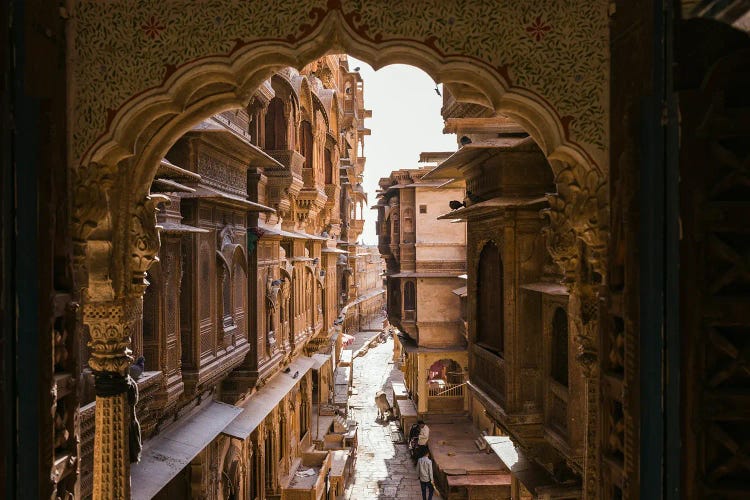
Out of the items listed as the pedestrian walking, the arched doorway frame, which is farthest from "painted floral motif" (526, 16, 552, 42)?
the pedestrian walking

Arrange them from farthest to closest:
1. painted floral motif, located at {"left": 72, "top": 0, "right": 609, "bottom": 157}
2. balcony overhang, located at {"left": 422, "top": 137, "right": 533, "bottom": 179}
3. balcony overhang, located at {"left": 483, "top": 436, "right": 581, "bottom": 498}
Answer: balcony overhang, located at {"left": 422, "top": 137, "right": 533, "bottom": 179}, balcony overhang, located at {"left": 483, "top": 436, "right": 581, "bottom": 498}, painted floral motif, located at {"left": 72, "top": 0, "right": 609, "bottom": 157}

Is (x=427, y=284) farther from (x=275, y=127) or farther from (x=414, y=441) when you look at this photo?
(x=275, y=127)

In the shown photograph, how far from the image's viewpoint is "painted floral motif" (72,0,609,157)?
303 cm

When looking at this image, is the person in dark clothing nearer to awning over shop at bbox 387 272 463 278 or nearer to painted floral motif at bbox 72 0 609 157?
awning over shop at bbox 387 272 463 278

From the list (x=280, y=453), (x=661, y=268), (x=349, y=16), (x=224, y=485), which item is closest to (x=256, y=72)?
(x=349, y=16)

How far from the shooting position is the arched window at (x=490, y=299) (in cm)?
848

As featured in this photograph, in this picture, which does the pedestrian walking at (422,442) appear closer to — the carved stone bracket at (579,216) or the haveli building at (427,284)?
the haveli building at (427,284)

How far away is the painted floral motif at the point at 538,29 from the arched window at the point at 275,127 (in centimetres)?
880

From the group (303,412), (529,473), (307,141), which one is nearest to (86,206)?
(529,473)

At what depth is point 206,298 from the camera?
7.24 metres

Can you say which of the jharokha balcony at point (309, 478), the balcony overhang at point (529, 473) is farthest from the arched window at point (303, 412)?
the balcony overhang at point (529, 473)

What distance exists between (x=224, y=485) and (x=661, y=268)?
8243 millimetres

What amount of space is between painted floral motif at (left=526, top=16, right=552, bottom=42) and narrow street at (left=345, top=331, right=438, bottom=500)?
14310mm

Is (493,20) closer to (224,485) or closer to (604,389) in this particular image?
(604,389)
